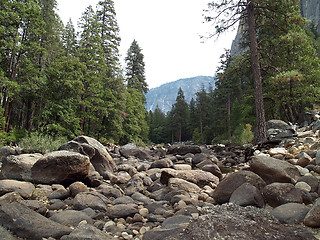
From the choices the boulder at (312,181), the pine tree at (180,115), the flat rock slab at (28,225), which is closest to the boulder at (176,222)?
the flat rock slab at (28,225)

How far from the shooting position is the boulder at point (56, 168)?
541 cm

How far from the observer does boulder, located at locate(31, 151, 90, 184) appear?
541 cm

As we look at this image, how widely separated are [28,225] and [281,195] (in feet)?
12.1

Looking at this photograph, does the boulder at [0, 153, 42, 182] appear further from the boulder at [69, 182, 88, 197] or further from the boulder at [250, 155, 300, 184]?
the boulder at [250, 155, 300, 184]

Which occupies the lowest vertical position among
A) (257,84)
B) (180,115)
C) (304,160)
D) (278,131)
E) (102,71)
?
(304,160)

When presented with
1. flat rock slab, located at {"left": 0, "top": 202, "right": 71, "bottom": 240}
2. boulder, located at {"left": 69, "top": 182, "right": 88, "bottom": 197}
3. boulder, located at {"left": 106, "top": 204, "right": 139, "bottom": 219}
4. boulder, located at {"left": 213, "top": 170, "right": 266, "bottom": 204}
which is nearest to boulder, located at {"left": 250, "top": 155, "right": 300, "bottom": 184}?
boulder, located at {"left": 213, "top": 170, "right": 266, "bottom": 204}

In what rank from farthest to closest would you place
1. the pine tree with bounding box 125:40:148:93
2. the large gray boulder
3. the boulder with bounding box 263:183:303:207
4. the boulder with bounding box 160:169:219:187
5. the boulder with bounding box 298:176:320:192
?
1. the pine tree with bounding box 125:40:148:93
2. the large gray boulder
3. the boulder with bounding box 160:169:219:187
4. the boulder with bounding box 298:176:320:192
5. the boulder with bounding box 263:183:303:207

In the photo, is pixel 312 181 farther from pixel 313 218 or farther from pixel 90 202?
pixel 90 202

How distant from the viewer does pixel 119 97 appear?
67.8 ft

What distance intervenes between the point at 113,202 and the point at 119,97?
17.0 metres

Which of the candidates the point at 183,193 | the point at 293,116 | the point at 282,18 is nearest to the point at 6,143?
the point at 183,193

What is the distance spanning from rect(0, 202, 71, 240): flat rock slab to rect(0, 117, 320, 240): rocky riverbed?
0.01 meters

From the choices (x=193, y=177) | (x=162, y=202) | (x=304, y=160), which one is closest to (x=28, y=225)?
(x=162, y=202)

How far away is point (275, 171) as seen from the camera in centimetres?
404
